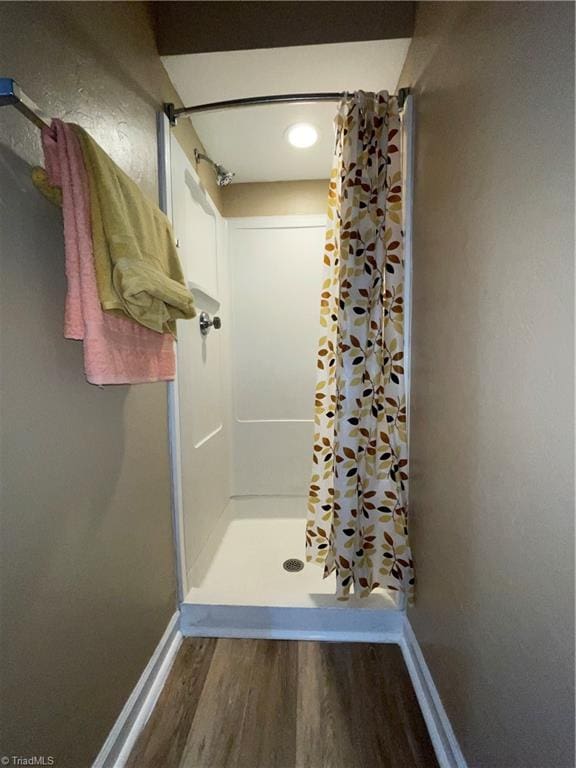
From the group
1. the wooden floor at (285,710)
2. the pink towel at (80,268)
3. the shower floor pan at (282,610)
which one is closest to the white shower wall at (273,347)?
the shower floor pan at (282,610)

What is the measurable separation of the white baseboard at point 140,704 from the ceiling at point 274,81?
220cm

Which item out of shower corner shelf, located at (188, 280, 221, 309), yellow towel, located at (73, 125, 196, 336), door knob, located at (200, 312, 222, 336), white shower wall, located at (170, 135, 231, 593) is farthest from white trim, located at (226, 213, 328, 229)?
yellow towel, located at (73, 125, 196, 336)

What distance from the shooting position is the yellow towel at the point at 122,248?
2.31ft

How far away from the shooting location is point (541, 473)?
524 millimetres

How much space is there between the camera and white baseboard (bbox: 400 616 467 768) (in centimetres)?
86

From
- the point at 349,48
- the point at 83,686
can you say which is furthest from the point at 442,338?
the point at 83,686

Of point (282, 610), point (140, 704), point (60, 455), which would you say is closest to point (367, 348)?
point (60, 455)

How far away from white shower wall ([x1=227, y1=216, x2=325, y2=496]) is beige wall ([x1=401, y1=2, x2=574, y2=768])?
1210 mm

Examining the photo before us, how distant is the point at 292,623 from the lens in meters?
1.31

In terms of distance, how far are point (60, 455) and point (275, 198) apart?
2043 millimetres

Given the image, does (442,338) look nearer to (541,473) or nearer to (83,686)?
(541,473)

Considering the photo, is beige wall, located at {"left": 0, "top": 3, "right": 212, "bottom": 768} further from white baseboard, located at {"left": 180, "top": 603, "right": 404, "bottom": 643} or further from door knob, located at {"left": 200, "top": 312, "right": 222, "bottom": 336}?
door knob, located at {"left": 200, "top": 312, "right": 222, "bottom": 336}

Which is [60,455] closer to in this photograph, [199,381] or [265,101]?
[199,381]

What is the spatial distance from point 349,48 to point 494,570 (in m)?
1.74
